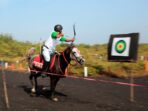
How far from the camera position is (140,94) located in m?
16.8

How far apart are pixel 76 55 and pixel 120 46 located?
8.61ft

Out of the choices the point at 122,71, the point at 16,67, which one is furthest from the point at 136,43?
the point at 16,67

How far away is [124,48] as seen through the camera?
15.7 m

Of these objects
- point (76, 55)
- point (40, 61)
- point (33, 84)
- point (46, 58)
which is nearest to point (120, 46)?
point (76, 55)

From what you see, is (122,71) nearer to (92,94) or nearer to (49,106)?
(92,94)

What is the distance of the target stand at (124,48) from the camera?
49.1 ft

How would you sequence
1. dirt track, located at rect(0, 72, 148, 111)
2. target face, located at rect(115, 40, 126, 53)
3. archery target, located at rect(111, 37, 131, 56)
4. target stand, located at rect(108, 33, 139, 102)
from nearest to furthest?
dirt track, located at rect(0, 72, 148, 111) → target stand, located at rect(108, 33, 139, 102) → archery target, located at rect(111, 37, 131, 56) → target face, located at rect(115, 40, 126, 53)

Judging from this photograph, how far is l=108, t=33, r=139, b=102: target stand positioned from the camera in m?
15.0

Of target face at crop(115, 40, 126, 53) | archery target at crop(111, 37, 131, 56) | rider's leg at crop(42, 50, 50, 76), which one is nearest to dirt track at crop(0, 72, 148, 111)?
rider's leg at crop(42, 50, 50, 76)

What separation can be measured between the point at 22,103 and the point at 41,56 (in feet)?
8.06

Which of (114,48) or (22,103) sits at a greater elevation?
(114,48)

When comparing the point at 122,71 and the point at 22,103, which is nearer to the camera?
the point at 22,103

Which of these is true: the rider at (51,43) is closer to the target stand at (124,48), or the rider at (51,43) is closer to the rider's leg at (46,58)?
the rider's leg at (46,58)

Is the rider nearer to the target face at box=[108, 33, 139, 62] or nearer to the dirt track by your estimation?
the dirt track
